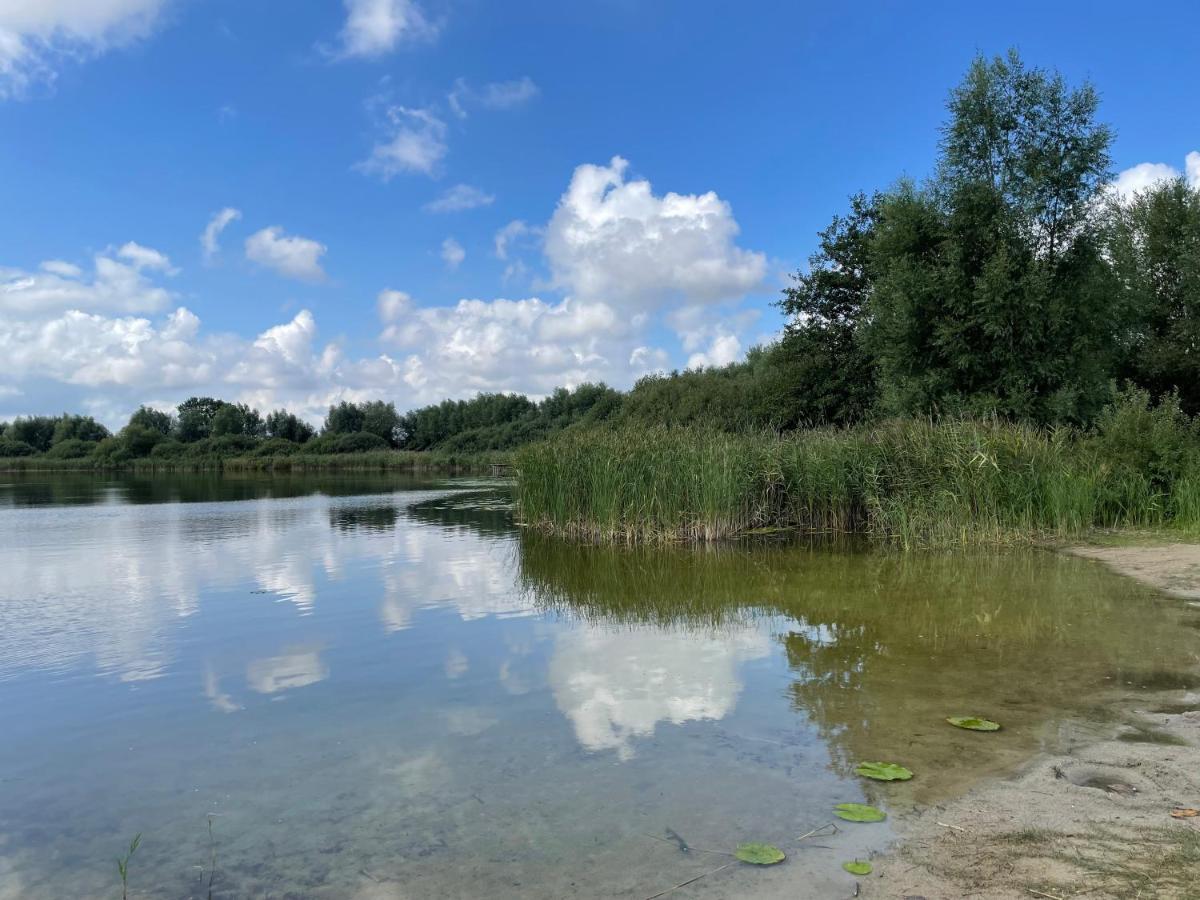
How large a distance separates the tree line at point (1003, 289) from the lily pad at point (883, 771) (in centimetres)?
1567

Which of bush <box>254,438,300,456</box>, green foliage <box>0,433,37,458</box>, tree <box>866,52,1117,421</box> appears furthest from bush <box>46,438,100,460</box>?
tree <box>866,52,1117,421</box>

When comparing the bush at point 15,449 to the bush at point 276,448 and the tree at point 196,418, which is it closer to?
the tree at point 196,418

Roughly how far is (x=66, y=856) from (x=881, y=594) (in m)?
9.58

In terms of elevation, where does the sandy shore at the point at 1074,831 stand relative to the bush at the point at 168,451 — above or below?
below

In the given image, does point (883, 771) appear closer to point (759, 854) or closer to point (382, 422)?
Result: point (759, 854)

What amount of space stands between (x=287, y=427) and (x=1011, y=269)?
101063 millimetres

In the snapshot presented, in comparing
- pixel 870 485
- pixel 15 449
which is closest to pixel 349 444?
pixel 15 449

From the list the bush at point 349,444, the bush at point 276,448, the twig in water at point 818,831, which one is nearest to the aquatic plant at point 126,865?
the twig in water at point 818,831

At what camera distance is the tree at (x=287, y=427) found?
107000 mm

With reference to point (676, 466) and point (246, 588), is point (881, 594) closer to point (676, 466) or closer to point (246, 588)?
point (676, 466)

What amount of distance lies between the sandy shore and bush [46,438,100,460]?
100 meters

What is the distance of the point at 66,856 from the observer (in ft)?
14.1

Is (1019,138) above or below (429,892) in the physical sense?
above

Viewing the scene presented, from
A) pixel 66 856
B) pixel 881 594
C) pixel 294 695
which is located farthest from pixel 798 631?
pixel 66 856
